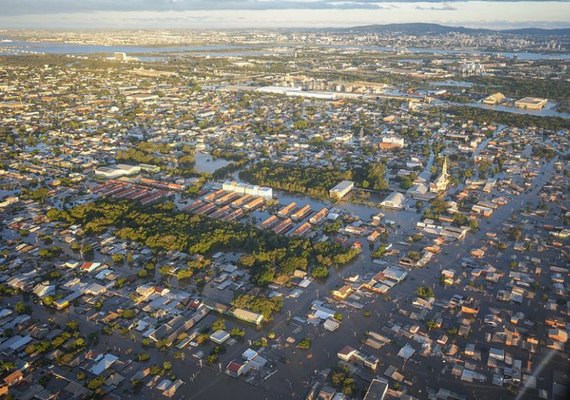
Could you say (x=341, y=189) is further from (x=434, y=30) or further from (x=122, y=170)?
(x=434, y=30)

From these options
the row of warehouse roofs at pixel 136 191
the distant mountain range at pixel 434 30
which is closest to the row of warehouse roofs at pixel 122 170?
the row of warehouse roofs at pixel 136 191

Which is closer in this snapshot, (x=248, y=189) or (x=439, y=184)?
(x=248, y=189)

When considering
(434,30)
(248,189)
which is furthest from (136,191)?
(434,30)

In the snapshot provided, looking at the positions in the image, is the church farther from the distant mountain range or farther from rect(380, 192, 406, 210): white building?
the distant mountain range

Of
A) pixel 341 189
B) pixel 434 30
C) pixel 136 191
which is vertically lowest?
pixel 136 191

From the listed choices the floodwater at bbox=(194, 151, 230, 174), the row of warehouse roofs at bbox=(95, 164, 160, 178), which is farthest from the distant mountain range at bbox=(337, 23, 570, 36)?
the row of warehouse roofs at bbox=(95, 164, 160, 178)

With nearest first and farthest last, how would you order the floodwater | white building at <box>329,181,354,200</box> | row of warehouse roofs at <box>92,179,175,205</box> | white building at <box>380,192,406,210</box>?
white building at <box>380,192,406,210</box> → row of warehouse roofs at <box>92,179,175,205</box> → white building at <box>329,181,354,200</box> → the floodwater

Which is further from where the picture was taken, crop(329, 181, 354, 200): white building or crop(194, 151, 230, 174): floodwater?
crop(194, 151, 230, 174): floodwater

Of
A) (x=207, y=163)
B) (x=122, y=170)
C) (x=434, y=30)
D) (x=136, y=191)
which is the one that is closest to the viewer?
(x=136, y=191)

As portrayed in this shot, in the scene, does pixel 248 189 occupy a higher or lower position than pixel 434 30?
lower

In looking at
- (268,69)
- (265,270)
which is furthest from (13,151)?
(268,69)

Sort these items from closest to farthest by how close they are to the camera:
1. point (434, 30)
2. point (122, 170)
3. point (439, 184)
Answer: point (439, 184) < point (122, 170) < point (434, 30)
